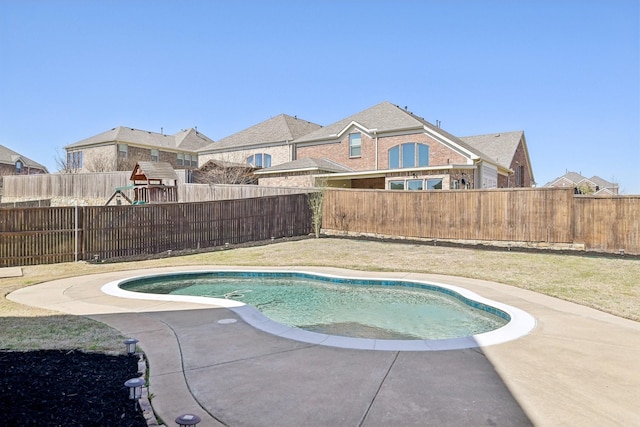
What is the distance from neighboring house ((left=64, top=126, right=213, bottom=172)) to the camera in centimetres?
3378

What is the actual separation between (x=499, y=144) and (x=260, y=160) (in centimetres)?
1940

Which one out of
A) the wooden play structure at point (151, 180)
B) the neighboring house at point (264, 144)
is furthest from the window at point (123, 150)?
the wooden play structure at point (151, 180)

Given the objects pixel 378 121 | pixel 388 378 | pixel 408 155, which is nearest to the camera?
pixel 388 378

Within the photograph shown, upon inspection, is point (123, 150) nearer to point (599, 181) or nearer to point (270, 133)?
point (270, 133)

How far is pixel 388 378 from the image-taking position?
3715 millimetres

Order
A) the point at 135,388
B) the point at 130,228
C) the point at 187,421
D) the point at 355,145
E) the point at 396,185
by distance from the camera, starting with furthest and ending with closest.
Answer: the point at 355,145, the point at 396,185, the point at 130,228, the point at 135,388, the point at 187,421

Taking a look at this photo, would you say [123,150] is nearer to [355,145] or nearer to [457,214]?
[355,145]

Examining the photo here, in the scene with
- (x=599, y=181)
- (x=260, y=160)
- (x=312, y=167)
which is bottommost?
(x=312, y=167)

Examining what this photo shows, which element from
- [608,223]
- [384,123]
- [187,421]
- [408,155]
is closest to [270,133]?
[384,123]

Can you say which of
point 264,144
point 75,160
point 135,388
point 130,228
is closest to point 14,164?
point 75,160

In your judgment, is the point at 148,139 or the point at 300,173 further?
the point at 148,139

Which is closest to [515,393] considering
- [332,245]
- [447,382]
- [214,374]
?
[447,382]

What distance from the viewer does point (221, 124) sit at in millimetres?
38281

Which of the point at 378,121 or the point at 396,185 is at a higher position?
the point at 378,121
